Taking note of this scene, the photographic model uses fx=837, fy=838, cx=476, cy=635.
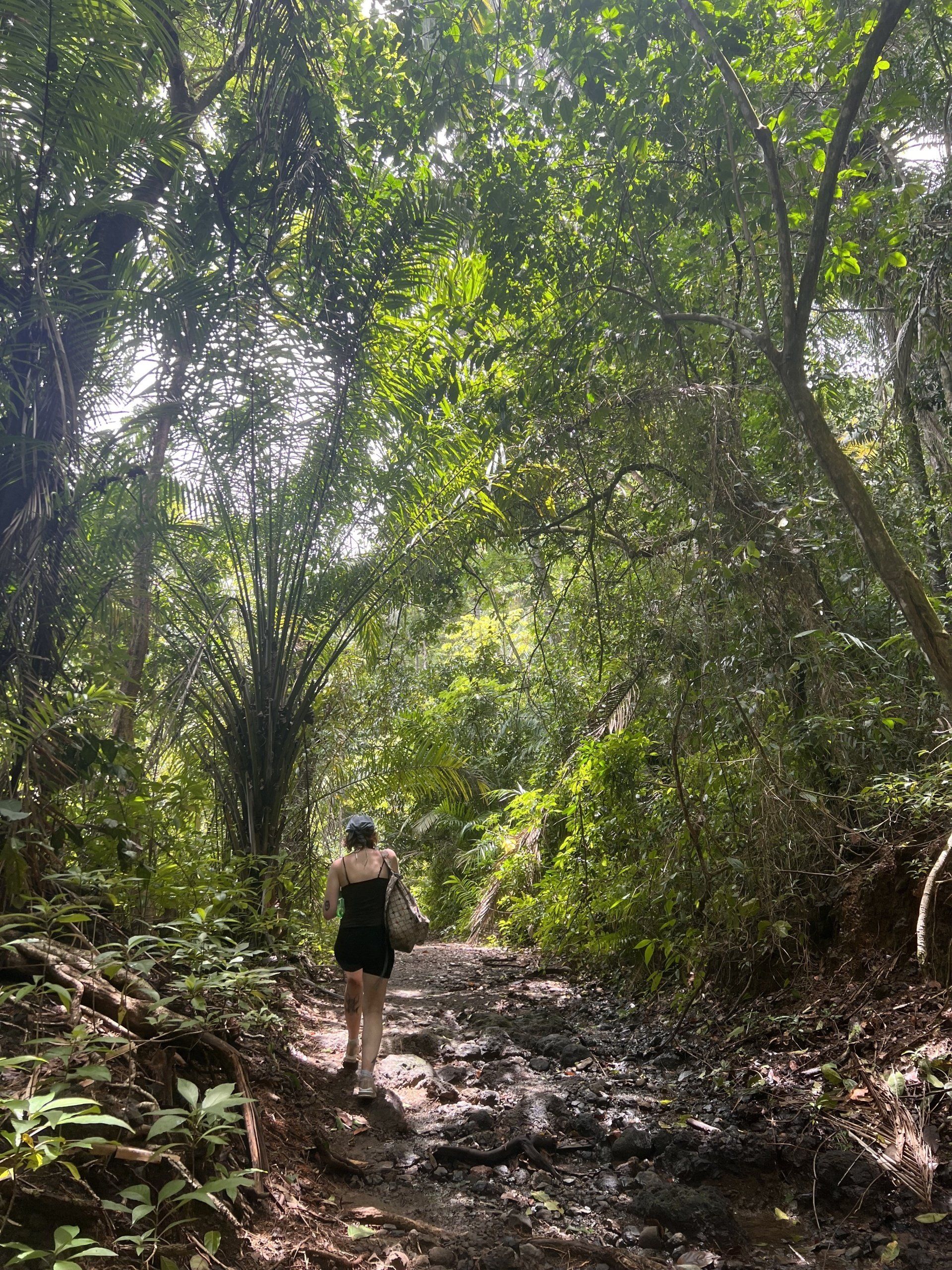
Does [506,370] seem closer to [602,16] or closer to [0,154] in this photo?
[602,16]

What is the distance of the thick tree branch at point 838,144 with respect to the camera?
318 centimetres

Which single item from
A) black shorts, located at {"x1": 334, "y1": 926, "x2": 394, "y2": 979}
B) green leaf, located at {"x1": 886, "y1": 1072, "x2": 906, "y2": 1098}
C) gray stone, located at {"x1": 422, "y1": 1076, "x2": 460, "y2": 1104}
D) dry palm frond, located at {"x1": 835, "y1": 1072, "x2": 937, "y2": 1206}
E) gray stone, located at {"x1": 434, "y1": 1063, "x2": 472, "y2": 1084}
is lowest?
gray stone, located at {"x1": 434, "y1": 1063, "x2": 472, "y2": 1084}

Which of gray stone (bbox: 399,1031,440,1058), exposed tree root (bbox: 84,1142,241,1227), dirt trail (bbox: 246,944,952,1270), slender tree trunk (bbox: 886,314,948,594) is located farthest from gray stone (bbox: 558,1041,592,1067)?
slender tree trunk (bbox: 886,314,948,594)

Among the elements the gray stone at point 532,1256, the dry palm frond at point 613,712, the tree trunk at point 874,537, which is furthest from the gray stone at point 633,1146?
the dry palm frond at point 613,712

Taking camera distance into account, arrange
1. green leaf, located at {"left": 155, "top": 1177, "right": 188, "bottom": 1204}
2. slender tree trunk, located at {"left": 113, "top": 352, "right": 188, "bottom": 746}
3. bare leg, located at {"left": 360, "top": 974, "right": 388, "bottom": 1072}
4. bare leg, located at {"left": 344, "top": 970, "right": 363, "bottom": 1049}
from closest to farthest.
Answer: green leaf, located at {"left": 155, "top": 1177, "right": 188, "bottom": 1204} < bare leg, located at {"left": 360, "top": 974, "right": 388, "bottom": 1072} < bare leg, located at {"left": 344, "top": 970, "right": 363, "bottom": 1049} < slender tree trunk, located at {"left": 113, "top": 352, "right": 188, "bottom": 746}

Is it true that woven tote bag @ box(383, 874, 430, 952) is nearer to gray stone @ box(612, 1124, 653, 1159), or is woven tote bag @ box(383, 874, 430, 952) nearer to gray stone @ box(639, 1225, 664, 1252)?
gray stone @ box(612, 1124, 653, 1159)

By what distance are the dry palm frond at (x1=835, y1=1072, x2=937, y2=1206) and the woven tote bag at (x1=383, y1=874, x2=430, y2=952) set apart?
2192 millimetres

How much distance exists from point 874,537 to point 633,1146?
113 inches

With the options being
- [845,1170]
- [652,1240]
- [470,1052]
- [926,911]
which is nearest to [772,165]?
[926,911]

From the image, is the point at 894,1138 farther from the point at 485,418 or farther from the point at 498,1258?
the point at 485,418

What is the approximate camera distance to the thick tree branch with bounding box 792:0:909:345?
3182 millimetres

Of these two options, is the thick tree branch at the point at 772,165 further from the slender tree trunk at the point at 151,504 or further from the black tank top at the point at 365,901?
the black tank top at the point at 365,901

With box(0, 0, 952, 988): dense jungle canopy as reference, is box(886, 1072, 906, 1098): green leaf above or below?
below

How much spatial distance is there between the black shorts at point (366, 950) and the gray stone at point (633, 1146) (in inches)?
59.2
